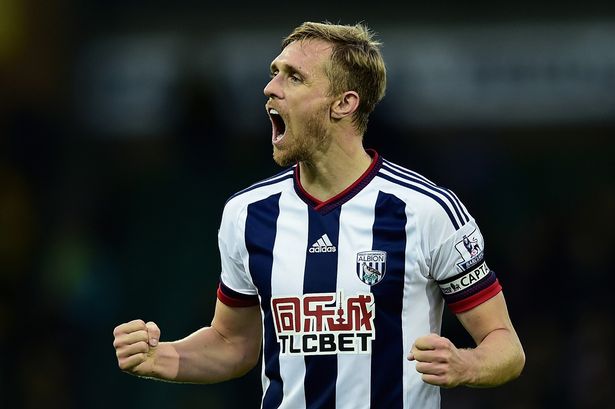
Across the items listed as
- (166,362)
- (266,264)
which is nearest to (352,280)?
(266,264)

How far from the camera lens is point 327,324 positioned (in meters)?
4.45

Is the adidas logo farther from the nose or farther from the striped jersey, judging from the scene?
the nose

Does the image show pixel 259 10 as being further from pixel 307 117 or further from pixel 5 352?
pixel 307 117

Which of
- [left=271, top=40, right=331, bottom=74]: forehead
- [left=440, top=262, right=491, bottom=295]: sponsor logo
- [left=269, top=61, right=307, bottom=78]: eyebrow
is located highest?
[left=271, top=40, right=331, bottom=74]: forehead

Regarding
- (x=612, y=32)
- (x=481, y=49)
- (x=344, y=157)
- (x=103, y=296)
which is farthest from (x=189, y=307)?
(x=344, y=157)

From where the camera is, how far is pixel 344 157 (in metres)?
4.70

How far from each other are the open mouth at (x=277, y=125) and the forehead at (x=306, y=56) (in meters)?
0.17

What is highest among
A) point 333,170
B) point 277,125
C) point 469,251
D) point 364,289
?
point 277,125

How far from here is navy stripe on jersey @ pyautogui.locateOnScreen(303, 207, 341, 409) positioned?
4434mm

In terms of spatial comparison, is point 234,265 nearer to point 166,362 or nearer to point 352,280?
point 166,362

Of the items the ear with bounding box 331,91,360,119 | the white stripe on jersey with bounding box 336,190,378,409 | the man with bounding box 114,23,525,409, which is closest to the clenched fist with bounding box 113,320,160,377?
the man with bounding box 114,23,525,409

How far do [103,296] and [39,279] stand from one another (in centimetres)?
84

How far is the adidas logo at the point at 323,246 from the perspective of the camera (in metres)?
4.55

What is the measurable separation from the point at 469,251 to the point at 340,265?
1.46ft
